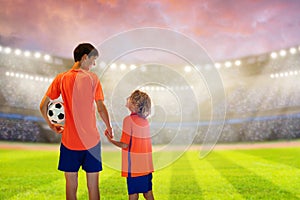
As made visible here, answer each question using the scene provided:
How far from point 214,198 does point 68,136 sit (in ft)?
8.95

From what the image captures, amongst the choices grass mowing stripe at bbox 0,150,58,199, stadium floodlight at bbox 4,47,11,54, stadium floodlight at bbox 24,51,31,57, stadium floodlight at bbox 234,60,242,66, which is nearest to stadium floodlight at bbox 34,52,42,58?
stadium floodlight at bbox 24,51,31,57

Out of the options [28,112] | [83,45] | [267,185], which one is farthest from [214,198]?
[28,112]

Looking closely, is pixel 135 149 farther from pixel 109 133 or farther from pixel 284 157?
pixel 284 157

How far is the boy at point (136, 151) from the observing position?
9.75 ft

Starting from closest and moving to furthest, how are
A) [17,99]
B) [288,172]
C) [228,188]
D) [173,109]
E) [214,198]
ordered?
[214,198] < [228,188] < [288,172] < [17,99] < [173,109]

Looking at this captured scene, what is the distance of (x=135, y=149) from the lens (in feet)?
9.79

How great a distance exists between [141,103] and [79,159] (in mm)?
835

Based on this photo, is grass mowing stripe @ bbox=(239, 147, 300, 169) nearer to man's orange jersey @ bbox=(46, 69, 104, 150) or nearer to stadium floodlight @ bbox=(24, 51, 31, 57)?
man's orange jersey @ bbox=(46, 69, 104, 150)

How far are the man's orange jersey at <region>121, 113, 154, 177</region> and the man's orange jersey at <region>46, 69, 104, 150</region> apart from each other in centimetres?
31

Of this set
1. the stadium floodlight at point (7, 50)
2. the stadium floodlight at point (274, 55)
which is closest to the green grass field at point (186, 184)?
the stadium floodlight at point (7, 50)

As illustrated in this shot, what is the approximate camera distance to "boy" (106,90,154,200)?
2.97 meters

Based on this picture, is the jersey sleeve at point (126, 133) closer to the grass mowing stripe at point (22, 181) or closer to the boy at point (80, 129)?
the boy at point (80, 129)

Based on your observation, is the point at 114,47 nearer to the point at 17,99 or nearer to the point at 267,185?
the point at 267,185

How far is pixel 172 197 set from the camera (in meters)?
4.61
